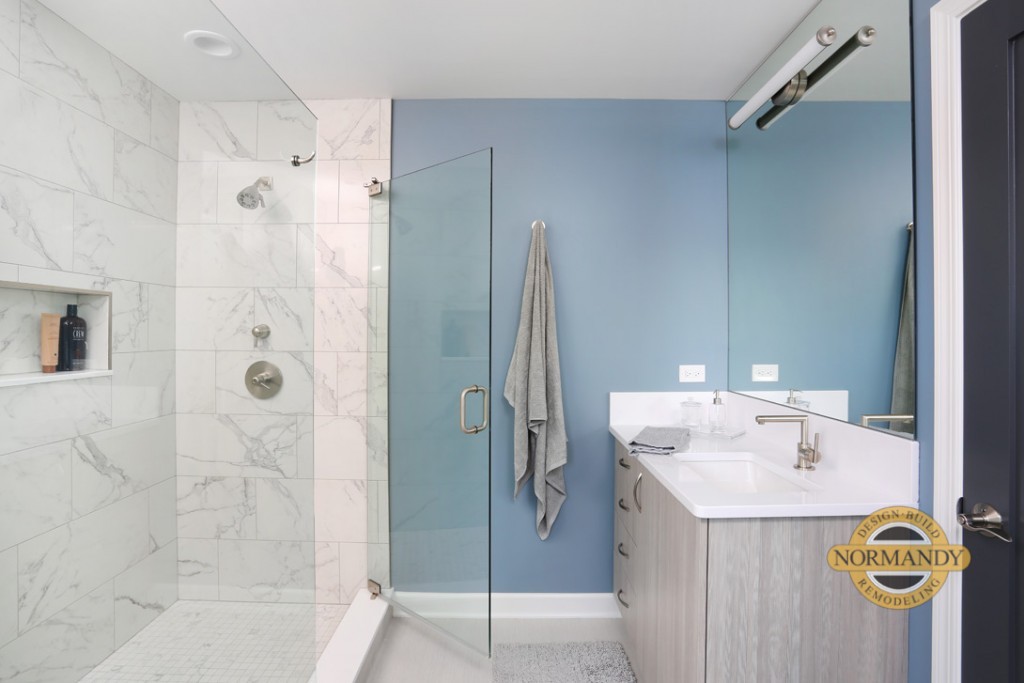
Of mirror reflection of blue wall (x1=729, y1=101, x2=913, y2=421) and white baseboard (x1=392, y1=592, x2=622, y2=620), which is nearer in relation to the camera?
mirror reflection of blue wall (x1=729, y1=101, x2=913, y2=421)

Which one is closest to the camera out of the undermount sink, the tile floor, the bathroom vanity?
the tile floor

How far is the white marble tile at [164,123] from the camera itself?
3.01 ft

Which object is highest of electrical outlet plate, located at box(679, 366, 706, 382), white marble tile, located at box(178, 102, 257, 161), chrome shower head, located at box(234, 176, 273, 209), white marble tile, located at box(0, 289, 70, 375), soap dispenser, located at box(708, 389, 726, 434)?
white marble tile, located at box(178, 102, 257, 161)

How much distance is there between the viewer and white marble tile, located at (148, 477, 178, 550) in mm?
952

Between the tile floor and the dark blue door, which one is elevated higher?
the dark blue door

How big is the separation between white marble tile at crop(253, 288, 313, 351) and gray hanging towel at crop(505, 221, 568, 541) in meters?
0.91

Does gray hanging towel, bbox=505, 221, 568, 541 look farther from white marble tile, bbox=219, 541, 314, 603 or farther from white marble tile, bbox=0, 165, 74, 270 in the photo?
white marble tile, bbox=0, 165, 74, 270

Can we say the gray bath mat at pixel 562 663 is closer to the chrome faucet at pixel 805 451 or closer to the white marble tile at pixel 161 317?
the chrome faucet at pixel 805 451

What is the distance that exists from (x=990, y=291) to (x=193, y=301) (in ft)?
5.81

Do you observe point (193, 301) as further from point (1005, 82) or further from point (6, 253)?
point (1005, 82)

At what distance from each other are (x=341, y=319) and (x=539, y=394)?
103 cm

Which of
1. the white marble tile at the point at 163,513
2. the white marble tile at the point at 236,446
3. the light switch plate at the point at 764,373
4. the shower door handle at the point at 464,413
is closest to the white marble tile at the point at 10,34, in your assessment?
the white marble tile at the point at 236,446

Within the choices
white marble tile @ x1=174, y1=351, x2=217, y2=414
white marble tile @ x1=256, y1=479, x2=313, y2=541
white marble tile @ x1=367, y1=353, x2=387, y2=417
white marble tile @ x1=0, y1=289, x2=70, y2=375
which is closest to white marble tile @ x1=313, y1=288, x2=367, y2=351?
white marble tile @ x1=367, y1=353, x2=387, y2=417

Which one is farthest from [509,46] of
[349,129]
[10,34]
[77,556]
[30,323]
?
[77,556]
